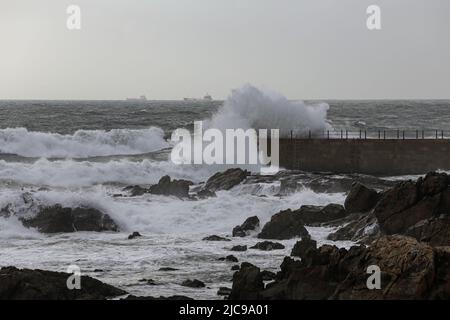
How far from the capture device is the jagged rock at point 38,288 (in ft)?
35.7

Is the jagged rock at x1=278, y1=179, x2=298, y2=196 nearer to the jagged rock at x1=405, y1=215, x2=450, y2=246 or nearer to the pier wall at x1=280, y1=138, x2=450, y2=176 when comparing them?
the pier wall at x1=280, y1=138, x2=450, y2=176

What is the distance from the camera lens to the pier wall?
27562 millimetres

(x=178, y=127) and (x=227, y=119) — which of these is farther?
(x=178, y=127)

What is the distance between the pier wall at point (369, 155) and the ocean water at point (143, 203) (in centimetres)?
119

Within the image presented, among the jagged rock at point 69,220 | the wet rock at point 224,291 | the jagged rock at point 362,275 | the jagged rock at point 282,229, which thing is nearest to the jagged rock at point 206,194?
the jagged rock at point 69,220

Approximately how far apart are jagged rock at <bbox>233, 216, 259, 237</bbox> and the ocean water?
1.19 ft

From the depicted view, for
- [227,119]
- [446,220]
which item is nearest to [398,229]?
[446,220]

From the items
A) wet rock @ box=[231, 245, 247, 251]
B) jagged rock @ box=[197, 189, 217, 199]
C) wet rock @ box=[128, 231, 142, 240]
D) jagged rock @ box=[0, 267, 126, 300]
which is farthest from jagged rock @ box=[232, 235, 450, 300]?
jagged rock @ box=[197, 189, 217, 199]

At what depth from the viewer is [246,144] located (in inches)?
1257

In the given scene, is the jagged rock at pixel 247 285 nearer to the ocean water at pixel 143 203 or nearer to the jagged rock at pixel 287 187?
the ocean water at pixel 143 203

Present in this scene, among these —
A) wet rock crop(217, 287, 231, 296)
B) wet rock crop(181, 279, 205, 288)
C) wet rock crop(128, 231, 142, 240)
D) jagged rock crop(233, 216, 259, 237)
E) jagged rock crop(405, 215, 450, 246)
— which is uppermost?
jagged rock crop(405, 215, 450, 246)

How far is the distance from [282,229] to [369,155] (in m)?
11.2
